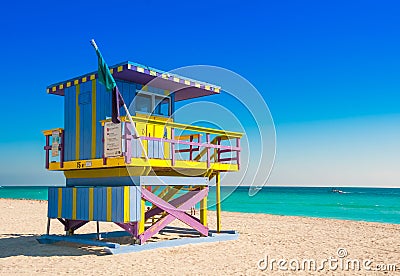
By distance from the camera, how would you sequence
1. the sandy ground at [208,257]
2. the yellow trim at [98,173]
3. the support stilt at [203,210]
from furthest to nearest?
the support stilt at [203,210]
the yellow trim at [98,173]
the sandy ground at [208,257]

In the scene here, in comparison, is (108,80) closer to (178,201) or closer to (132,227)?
(132,227)

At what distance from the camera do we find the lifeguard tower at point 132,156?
37.6ft

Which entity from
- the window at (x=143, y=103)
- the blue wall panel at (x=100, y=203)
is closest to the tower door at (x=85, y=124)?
the blue wall panel at (x=100, y=203)

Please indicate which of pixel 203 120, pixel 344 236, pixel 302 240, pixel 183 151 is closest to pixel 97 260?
pixel 203 120

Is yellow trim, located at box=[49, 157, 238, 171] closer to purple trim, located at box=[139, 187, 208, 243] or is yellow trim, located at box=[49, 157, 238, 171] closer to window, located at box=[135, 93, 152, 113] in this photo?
purple trim, located at box=[139, 187, 208, 243]

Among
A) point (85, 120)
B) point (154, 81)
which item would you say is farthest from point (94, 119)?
point (154, 81)

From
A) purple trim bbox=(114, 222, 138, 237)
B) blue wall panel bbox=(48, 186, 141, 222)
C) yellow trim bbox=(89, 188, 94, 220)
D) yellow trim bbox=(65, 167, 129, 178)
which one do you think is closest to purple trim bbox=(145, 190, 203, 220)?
purple trim bbox=(114, 222, 138, 237)

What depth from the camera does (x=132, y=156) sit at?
11.9 m

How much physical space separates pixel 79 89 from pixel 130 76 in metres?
1.89

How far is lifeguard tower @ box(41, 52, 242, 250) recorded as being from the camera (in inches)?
451

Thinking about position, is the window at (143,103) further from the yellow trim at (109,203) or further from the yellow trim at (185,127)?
the yellow trim at (109,203)

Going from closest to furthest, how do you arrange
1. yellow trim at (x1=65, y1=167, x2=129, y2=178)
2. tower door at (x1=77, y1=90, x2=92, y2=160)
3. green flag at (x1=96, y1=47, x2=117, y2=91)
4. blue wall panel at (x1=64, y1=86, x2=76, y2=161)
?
green flag at (x1=96, y1=47, x2=117, y2=91) → yellow trim at (x1=65, y1=167, x2=129, y2=178) → tower door at (x1=77, y1=90, x2=92, y2=160) → blue wall panel at (x1=64, y1=86, x2=76, y2=161)

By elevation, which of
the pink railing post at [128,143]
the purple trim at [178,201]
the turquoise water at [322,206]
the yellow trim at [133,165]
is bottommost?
the turquoise water at [322,206]

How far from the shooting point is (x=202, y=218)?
46.4 ft
